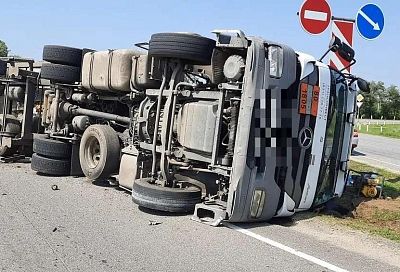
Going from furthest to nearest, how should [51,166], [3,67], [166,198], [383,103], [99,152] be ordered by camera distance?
[383,103] → [3,67] → [51,166] → [99,152] → [166,198]

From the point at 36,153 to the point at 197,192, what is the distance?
11.7 ft

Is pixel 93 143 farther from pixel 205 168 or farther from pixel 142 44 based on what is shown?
pixel 205 168

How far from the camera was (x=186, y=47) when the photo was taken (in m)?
6.03

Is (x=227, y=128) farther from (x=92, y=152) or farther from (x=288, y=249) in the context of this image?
(x=92, y=152)

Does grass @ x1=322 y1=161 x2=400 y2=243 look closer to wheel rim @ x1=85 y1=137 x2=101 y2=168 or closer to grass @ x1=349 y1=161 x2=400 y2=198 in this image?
grass @ x1=349 y1=161 x2=400 y2=198

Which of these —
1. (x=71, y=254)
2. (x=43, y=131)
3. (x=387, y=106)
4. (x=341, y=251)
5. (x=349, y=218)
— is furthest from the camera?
(x=387, y=106)

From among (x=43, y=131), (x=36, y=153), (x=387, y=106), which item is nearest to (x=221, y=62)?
(x=36, y=153)

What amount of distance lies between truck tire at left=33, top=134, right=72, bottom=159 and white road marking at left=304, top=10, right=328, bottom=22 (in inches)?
172

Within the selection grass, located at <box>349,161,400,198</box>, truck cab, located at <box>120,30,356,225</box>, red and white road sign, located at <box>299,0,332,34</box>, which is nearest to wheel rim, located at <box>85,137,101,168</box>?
truck cab, located at <box>120,30,356,225</box>

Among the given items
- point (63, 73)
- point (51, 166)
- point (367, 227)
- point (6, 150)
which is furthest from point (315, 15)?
point (6, 150)

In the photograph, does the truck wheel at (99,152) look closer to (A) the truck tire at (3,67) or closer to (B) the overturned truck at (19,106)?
(B) the overturned truck at (19,106)

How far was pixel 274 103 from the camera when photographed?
5.57m

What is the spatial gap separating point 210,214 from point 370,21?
4.38m

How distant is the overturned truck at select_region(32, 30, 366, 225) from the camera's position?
5.48m
